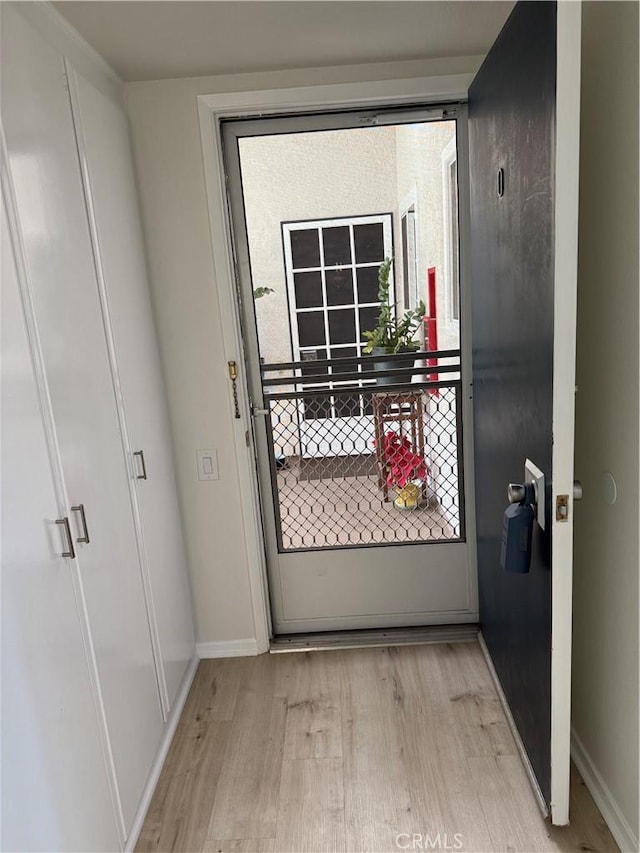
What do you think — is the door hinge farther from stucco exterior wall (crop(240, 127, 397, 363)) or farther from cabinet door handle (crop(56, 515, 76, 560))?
stucco exterior wall (crop(240, 127, 397, 363))

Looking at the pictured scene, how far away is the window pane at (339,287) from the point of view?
2.22 m

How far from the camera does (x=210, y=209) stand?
2.09 meters

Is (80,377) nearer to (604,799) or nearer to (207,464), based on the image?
(207,464)

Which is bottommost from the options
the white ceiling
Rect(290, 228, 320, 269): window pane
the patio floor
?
Answer: the patio floor

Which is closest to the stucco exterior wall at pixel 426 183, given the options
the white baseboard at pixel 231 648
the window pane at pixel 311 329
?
the window pane at pixel 311 329

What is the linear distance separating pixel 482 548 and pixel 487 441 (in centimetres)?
50

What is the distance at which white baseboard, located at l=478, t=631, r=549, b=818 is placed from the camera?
1.61m

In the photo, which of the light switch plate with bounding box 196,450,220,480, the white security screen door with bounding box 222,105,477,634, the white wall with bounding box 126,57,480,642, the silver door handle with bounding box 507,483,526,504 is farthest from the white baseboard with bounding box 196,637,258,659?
the silver door handle with bounding box 507,483,526,504

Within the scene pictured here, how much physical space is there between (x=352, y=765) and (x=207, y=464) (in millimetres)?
1207

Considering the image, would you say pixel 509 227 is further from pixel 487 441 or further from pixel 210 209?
pixel 210 209

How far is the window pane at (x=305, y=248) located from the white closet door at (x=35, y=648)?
1.22 m

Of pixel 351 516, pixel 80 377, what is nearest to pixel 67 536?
pixel 80 377

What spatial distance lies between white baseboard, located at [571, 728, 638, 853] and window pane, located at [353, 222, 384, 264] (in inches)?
71.6

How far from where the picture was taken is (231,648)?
2453mm
